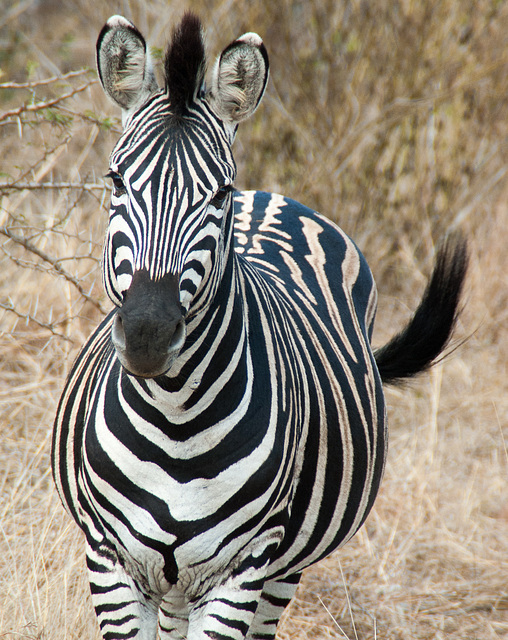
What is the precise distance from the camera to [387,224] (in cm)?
697

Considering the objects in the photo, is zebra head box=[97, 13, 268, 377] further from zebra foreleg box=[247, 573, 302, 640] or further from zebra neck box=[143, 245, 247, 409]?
zebra foreleg box=[247, 573, 302, 640]

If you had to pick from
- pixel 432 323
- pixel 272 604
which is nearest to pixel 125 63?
pixel 272 604

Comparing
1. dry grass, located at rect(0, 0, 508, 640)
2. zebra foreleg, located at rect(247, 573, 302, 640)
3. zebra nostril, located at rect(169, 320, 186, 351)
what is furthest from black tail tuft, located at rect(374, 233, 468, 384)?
zebra nostril, located at rect(169, 320, 186, 351)

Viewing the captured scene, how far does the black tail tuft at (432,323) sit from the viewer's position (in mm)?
3545

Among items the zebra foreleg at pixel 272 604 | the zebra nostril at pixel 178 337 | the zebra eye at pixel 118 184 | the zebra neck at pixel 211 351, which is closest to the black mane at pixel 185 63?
the zebra eye at pixel 118 184

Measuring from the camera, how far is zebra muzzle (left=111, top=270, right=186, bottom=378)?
5.51ft

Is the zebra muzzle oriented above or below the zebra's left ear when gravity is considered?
below

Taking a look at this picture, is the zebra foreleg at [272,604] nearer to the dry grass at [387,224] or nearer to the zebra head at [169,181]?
the dry grass at [387,224]

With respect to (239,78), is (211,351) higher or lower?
lower

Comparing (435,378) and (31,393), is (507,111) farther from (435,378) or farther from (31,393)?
(31,393)

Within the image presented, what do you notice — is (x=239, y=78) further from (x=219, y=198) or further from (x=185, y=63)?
(x=219, y=198)

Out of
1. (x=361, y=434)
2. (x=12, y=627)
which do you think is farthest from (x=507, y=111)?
(x=12, y=627)

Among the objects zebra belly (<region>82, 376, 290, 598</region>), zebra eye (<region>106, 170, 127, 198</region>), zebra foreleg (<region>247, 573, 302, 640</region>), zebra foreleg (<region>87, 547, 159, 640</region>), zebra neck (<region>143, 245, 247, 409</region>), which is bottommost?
zebra foreleg (<region>247, 573, 302, 640</region>)

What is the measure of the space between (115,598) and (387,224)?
17.6ft
